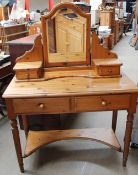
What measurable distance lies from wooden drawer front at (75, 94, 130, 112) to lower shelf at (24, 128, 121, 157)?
1.63 ft

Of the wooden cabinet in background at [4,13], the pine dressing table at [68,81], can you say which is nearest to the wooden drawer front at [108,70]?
the pine dressing table at [68,81]

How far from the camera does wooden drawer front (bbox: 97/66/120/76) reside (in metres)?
1.64

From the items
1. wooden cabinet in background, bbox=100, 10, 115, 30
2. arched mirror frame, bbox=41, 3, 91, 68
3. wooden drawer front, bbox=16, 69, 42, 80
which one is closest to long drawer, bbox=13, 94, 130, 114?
wooden drawer front, bbox=16, 69, 42, 80

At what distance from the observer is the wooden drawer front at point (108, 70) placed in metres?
1.64

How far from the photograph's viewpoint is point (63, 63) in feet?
5.77

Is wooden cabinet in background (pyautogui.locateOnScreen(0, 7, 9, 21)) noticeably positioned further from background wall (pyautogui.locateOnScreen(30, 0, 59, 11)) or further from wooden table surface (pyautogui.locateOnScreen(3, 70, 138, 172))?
wooden table surface (pyautogui.locateOnScreen(3, 70, 138, 172))

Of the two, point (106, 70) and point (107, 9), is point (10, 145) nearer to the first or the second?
point (106, 70)

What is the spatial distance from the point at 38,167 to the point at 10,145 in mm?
426

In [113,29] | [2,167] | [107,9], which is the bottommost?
[2,167]

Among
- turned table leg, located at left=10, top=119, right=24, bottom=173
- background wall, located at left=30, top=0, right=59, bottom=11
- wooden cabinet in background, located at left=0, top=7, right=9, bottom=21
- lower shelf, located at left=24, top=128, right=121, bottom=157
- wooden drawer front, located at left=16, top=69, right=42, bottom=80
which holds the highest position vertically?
background wall, located at left=30, top=0, right=59, bottom=11

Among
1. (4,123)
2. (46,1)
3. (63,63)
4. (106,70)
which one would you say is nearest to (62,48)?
(63,63)

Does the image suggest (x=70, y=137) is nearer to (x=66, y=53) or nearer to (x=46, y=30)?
(x=66, y=53)

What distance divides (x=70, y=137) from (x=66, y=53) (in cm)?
72

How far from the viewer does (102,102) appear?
4.86 feet
